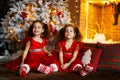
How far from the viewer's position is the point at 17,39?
463 centimetres

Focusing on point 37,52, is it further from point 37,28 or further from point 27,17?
point 27,17

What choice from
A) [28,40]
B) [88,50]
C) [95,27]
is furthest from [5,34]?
[95,27]

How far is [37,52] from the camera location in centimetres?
373

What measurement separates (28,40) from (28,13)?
3.19ft

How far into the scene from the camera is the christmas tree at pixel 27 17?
460 cm

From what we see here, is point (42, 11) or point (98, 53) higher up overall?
point (42, 11)

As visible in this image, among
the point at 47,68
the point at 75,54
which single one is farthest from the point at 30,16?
the point at 47,68

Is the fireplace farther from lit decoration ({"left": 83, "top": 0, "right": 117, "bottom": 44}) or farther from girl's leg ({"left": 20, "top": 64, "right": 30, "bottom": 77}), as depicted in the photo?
girl's leg ({"left": 20, "top": 64, "right": 30, "bottom": 77})

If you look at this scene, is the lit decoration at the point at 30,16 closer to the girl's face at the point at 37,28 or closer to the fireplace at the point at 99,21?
the girl's face at the point at 37,28

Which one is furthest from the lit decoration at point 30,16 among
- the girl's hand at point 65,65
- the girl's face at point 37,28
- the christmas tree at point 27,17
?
the girl's hand at point 65,65

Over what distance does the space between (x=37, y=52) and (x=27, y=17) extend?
1.01 meters

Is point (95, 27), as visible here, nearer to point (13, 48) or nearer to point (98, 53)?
point (13, 48)

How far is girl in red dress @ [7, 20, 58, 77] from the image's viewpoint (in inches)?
137

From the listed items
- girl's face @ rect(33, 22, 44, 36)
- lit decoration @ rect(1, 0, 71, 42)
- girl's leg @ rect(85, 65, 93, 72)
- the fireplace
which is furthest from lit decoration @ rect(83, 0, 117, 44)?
girl's leg @ rect(85, 65, 93, 72)
